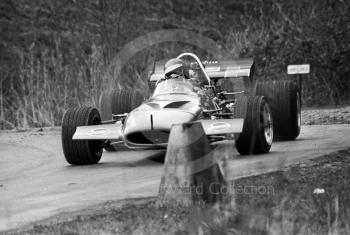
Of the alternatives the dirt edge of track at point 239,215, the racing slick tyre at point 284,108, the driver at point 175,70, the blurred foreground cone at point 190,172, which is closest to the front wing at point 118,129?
the driver at point 175,70

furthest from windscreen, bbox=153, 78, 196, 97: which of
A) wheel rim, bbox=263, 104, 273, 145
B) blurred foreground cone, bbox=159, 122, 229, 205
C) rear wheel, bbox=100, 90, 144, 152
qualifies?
blurred foreground cone, bbox=159, 122, 229, 205

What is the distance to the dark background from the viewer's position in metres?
20.8

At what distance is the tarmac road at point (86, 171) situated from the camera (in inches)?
Result: 335

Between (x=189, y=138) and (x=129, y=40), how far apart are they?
20606 millimetres

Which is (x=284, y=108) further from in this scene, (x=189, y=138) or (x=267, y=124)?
(x=189, y=138)

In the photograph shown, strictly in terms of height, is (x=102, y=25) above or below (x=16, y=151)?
above

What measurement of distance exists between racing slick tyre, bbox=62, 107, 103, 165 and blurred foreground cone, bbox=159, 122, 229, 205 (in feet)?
13.5

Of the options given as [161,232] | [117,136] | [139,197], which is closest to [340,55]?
[117,136]

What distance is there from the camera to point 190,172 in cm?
755

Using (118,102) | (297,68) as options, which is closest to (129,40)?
(297,68)

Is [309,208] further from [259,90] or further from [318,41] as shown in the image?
[318,41]

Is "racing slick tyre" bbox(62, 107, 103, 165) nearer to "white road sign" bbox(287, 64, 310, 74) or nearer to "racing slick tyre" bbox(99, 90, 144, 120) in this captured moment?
"racing slick tyre" bbox(99, 90, 144, 120)

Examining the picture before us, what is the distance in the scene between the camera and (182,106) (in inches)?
474

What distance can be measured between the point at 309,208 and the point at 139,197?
1.97m
